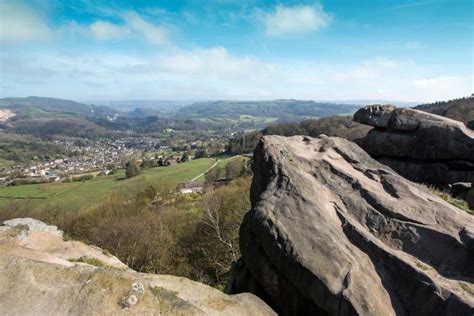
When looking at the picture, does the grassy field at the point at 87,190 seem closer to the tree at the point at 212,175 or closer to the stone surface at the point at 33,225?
the tree at the point at 212,175

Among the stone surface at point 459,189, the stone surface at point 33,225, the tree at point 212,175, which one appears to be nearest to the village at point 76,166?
the tree at point 212,175

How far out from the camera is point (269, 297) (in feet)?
29.9

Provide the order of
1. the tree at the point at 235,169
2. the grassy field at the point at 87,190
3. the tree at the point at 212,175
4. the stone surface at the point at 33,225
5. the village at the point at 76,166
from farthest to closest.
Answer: the village at the point at 76,166, the tree at the point at 212,175, the tree at the point at 235,169, the grassy field at the point at 87,190, the stone surface at the point at 33,225

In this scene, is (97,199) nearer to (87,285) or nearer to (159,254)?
(159,254)

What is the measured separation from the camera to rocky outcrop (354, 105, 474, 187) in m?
21.1

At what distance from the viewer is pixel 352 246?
27.1ft

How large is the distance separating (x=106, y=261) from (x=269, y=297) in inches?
253

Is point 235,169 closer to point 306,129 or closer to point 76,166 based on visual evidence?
point 306,129

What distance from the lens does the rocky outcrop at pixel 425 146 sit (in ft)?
69.2

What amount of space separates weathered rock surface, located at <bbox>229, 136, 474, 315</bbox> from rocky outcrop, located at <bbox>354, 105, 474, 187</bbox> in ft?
40.0

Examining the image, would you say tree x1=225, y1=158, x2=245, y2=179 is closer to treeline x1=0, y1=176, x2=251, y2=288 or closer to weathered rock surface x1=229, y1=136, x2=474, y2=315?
treeline x1=0, y1=176, x2=251, y2=288

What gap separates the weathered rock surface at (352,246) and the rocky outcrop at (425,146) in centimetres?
1218

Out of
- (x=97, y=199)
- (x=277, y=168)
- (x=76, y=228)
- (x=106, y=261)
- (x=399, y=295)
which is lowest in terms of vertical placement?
(x=97, y=199)

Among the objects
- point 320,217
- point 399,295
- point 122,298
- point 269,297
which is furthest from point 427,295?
point 122,298
